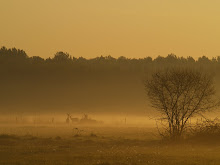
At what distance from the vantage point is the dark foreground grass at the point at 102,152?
34781mm

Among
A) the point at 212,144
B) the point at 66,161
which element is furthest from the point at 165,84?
the point at 66,161

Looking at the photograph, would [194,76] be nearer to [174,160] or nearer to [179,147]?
[179,147]

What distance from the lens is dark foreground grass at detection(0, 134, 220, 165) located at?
114ft

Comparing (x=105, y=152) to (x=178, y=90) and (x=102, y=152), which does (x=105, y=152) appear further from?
(x=178, y=90)

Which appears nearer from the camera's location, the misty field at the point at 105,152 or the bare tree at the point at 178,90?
the misty field at the point at 105,152

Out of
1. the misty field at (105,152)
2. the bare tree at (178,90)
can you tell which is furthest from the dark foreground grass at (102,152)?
the bare tree at (178,90)

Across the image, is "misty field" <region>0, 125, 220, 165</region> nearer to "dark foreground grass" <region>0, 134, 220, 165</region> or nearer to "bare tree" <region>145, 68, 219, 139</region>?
"dark foreground grass" <region>0, 134, 220, 165</region>

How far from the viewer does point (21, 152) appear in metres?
41.0

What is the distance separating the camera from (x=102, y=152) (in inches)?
1619

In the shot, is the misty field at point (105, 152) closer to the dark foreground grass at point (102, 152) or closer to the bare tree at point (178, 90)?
the dark foreground grass at point (102, 152)

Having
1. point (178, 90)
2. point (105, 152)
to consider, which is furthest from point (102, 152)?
point (178, 90)

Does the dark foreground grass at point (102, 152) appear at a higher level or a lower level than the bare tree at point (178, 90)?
lower

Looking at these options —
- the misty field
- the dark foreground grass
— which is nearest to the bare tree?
the misty field

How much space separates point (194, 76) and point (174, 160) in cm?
1858
